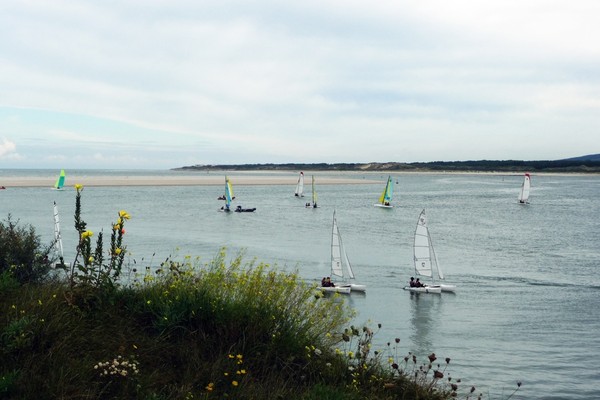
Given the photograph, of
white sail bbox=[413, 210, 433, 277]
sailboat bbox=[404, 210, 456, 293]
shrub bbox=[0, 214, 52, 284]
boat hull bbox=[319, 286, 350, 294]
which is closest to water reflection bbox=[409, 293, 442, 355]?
sailboat bbox=[404, 210, 456, 293]

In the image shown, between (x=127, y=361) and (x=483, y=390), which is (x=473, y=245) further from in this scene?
(x=127, y=361)

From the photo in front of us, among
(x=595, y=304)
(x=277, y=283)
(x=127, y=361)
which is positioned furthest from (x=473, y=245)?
(x=127, y=361)

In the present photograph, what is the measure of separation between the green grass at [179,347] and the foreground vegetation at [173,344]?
0.01 metres

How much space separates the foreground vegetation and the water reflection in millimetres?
10635

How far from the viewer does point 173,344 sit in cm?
743

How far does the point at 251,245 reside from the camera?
41.6 m

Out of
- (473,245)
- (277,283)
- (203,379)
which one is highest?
(277,283)

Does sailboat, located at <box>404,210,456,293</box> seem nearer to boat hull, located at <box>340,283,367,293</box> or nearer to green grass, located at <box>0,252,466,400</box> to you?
boat hull, located at <box>340,283,367,293</box>

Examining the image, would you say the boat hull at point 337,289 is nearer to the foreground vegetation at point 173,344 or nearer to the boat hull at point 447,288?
the boat hull at point 447,288

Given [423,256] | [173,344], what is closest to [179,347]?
[173,344]

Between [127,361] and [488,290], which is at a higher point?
[127,361]

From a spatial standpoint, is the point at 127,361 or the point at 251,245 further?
the point at 251,245

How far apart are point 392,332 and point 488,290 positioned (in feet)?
32.6

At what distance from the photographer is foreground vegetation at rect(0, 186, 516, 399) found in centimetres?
628
